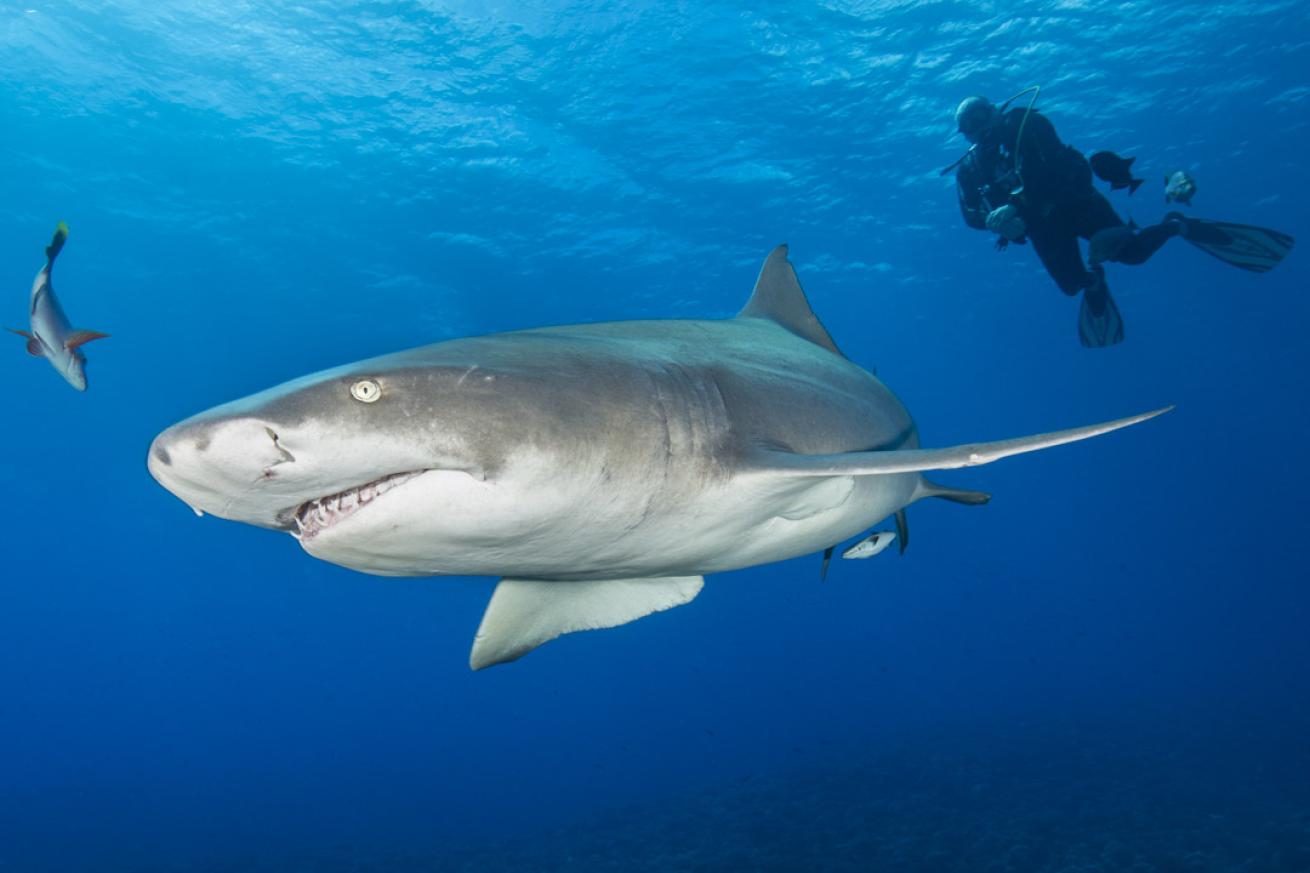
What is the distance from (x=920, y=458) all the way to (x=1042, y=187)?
9.41 m

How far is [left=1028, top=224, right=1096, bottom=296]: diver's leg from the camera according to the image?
10734 millimetres

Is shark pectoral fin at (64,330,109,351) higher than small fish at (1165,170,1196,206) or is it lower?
lower

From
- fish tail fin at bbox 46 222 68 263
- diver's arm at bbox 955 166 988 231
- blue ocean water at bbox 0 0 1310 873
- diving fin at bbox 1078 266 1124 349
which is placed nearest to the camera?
fish tail fin at bbox 46 222 68 263

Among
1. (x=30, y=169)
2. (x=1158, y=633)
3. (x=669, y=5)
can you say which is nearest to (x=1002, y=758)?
(x=669, y=5)

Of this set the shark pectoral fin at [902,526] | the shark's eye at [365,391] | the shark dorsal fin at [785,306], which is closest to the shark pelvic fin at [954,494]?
the shark pectoral fin at [902,526]

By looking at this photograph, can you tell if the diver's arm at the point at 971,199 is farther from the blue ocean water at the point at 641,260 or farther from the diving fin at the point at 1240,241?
the blue ocean water at the point at 641,260

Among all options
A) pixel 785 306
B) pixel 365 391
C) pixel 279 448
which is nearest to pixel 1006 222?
pixel 785 306

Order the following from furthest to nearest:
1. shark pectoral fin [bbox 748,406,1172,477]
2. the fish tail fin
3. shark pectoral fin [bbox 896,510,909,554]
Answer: shark pectoral fin [bbox 896,510,909,554], the fish tail fin, shark pectoral fin [bbox 748,406,1172,477]

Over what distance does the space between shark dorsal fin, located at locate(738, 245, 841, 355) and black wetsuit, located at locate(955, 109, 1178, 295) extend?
6.35m

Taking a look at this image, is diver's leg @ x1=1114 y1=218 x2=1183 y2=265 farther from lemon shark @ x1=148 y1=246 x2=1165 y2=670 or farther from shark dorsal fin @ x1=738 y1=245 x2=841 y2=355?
lemon shark @ x1=148 y1=246 x2=1165 y2=670

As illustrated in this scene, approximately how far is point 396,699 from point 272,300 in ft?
343

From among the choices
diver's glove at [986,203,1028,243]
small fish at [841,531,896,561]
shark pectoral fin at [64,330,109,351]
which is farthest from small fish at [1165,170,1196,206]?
shark pectoral fin at [64,330,109,351]

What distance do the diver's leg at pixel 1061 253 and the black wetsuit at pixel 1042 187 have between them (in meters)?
0.02

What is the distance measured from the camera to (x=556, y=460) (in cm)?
230
